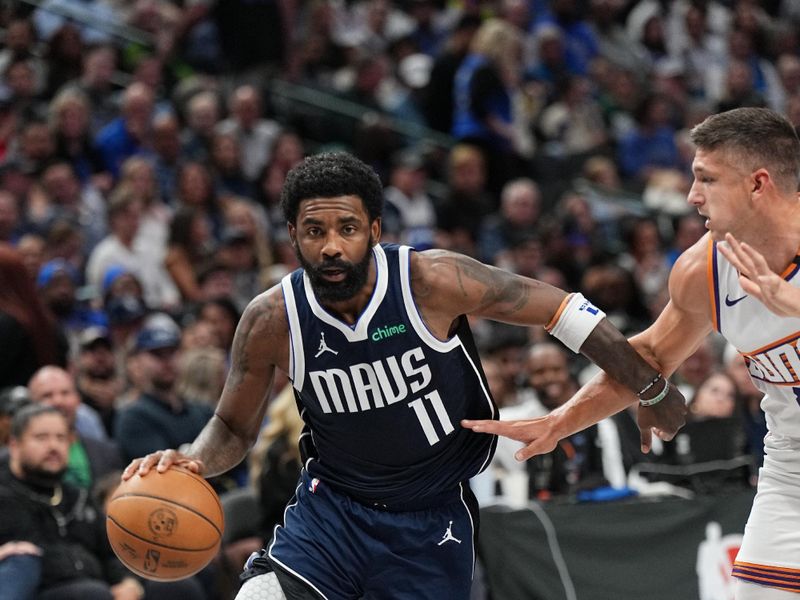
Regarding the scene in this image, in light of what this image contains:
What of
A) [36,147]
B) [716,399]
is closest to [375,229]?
[716,399]

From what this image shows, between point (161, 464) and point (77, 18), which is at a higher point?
point (77, 18)

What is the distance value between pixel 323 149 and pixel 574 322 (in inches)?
337

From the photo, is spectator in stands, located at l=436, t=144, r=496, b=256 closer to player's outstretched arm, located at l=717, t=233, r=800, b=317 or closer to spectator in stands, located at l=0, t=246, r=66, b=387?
spectator in stands, located at l=0, t=246, r=66, b=387

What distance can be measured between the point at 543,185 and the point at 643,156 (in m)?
1.63

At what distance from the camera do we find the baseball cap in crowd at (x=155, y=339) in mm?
8953

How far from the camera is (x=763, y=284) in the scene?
14.2ft

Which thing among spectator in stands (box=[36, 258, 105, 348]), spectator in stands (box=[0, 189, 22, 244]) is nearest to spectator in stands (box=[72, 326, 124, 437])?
spectator in stands (box=[36, 258, 105, 348])

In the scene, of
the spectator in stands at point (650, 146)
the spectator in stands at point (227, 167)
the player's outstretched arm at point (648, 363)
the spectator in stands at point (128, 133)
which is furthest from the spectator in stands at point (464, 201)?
the player's outstretched arm at point (648, 363)

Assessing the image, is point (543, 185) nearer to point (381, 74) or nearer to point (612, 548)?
point (381, 74)

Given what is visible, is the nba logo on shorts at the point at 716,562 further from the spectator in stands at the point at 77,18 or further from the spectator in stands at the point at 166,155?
the spectator in stands at the point at 77,18

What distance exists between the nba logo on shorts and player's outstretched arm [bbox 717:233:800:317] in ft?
10.8

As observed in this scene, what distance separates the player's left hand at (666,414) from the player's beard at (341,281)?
47.7 inches

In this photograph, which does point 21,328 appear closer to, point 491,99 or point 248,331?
point 248,331

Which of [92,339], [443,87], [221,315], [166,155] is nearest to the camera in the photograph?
[92,339]
